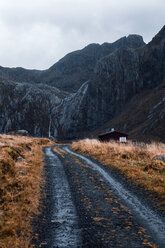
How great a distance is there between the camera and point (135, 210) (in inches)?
267

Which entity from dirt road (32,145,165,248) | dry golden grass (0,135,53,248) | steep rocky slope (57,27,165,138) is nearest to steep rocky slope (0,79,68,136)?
steep rocky slope (57,27,165,138)

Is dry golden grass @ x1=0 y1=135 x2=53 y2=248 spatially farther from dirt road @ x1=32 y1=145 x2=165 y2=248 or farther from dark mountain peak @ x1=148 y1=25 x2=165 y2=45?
dark mountain peak @ x1=148 y1=25 x2=165 y2=45

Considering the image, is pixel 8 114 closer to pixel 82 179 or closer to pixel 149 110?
pixel 149 110

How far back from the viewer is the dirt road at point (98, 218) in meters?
4.74

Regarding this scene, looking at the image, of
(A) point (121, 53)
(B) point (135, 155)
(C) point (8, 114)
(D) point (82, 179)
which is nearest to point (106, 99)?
(A) point (121, 53)

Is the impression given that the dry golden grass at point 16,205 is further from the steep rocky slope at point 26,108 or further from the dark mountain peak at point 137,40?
the dark mountain peak at point 137,40

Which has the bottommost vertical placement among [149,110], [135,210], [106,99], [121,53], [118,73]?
[135,210]

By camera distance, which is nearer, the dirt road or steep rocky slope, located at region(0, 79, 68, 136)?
the dirt road

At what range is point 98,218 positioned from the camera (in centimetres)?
604

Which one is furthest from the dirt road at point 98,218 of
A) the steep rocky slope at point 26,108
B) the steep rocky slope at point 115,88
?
the steep rocky slope at point 26,108

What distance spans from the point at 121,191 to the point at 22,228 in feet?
16.5

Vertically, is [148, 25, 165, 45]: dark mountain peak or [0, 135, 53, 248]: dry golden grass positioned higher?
[148, 25, 165, 45]: dark mountain peak

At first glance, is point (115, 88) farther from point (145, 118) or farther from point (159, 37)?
Answer: point (145, 118)

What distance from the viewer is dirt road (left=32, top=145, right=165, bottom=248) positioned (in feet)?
15.6
